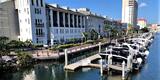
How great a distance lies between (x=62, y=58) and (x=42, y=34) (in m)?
22.3

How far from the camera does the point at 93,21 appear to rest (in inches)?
4685

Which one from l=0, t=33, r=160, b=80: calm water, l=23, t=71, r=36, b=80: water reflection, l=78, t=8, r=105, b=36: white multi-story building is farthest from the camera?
l=78, t=8, r=105, b=36: white multi-story building

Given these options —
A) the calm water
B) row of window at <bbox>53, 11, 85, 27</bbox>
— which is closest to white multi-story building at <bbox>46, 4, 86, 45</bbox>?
row of window at <bbox>53, 11, 85, 27</bbox>

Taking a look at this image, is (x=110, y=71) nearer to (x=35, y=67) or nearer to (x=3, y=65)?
(x=35, y=67)

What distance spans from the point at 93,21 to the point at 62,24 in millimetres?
39834

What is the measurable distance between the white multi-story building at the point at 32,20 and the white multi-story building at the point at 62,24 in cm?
390

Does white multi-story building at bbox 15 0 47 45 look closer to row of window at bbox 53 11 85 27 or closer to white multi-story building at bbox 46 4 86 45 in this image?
white multi-story building at bbox 46 4 86 45

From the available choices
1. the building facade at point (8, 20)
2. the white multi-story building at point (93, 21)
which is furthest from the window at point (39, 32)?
the white multi-story building at point (93, 21)

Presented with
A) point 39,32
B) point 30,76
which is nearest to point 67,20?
point 39,32

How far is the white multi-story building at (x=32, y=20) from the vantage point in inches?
2606

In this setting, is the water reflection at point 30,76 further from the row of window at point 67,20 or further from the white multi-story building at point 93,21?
the white multi-story building at point 93,21

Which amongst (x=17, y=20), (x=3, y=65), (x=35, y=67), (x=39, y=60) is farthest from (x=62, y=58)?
(x=17, y=20)

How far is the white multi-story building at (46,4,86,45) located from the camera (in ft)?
247

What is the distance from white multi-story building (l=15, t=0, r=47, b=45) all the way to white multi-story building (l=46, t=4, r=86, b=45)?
3.90 meters
